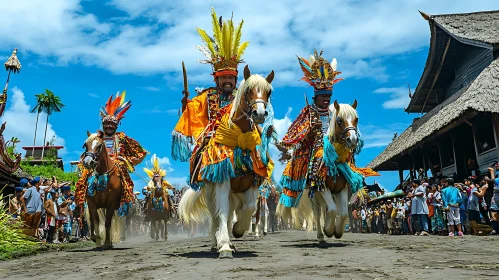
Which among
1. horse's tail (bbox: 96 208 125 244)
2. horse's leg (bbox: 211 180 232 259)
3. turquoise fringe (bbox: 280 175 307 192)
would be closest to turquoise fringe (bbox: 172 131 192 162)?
horse's leg (bbox: 211 180 232 259)

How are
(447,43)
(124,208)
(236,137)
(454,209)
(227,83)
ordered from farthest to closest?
(447,43)
(454,209)
(124,208)
(227,83)
(236,137)

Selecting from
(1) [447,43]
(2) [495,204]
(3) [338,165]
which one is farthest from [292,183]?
(1) [447,43]

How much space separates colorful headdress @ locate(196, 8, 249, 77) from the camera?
780cm

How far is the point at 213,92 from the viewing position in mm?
8039

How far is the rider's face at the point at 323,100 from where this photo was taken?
1008 centimetres

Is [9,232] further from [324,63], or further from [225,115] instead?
[324,63]

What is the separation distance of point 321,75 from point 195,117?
10.8 ft

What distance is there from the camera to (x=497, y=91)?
16.2 m

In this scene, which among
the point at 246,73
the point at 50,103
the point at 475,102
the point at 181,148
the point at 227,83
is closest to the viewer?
the point at 246,73

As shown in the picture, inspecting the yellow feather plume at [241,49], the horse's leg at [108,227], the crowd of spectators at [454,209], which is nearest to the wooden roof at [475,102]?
the crowd of spectators at [454,209]

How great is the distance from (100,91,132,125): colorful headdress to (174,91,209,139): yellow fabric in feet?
10.8

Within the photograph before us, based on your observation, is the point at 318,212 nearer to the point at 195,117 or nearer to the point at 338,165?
the point at 338,165

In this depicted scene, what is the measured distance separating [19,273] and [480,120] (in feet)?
59.6

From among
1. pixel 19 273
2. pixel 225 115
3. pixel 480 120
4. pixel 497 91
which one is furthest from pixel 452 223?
pixel 19 273
